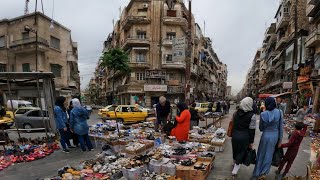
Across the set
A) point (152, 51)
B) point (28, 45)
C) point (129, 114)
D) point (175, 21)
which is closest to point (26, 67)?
point (28, 45)

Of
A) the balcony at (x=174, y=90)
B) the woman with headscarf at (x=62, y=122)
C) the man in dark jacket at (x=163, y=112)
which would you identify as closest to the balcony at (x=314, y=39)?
the man in dark jacket at (x=163, y=112)

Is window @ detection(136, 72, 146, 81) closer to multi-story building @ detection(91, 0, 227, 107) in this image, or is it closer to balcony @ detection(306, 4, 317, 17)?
multi-story building @ detection(91, 0, 227, 107)

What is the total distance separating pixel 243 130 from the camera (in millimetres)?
6102

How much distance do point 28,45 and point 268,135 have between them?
33.6 metres

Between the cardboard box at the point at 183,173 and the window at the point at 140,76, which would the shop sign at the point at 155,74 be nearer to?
the window at the point at 140,76

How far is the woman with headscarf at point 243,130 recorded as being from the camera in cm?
602

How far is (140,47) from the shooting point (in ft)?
145

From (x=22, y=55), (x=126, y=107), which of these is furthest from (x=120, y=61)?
(x=126, y=107)

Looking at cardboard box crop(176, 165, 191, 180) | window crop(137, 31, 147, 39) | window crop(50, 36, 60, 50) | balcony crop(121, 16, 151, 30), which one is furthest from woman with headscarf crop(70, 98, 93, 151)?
window crop(137, 31, 147, 39)

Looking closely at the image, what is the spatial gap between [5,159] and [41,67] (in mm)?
28336

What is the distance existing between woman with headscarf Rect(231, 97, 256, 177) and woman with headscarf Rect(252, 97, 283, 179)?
8.9 inches

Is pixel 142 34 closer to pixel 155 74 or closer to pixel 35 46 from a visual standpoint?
pixel 155 74

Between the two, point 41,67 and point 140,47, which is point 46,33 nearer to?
point 41,67

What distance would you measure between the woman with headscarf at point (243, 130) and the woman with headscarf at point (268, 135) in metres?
0.23
